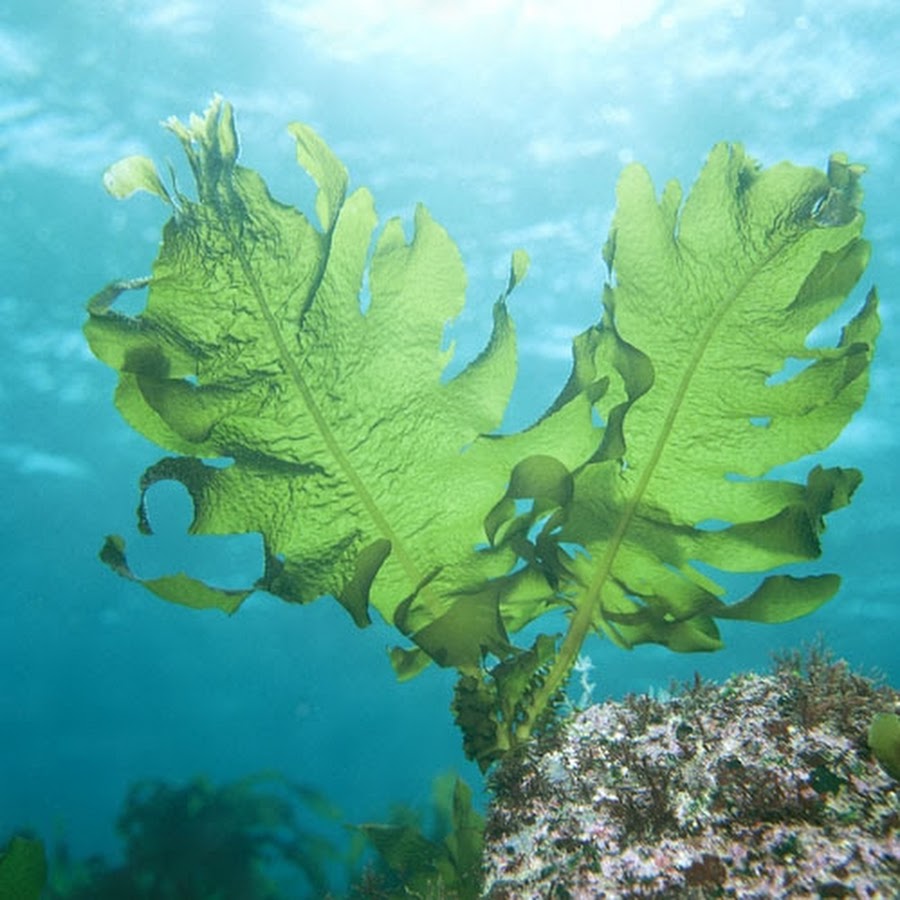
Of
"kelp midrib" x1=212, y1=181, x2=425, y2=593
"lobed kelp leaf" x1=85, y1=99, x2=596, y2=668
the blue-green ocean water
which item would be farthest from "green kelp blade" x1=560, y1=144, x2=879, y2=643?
the blue-green ocean water

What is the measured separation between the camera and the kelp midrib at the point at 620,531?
1.67 metres

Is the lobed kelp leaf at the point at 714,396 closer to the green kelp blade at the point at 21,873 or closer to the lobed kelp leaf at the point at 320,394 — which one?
the lobed kelp leaf at the point at 320,394

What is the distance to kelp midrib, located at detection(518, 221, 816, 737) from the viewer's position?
167 cm

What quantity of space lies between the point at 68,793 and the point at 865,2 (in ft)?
→ 156

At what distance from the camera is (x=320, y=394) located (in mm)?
1669

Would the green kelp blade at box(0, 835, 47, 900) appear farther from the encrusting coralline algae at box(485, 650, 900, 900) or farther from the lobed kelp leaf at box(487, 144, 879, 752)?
the lobed kelp leaf at box(487, 144, 879, 752)

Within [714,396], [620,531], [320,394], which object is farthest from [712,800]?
[320,394]

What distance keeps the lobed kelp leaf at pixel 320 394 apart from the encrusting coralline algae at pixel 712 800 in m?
0.32

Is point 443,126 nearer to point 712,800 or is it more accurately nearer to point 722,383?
point 722,383

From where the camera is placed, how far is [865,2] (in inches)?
386

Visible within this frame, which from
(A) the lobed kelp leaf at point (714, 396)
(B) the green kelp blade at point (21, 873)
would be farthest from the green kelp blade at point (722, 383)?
(B) the green kelp blade at point (21, 873)

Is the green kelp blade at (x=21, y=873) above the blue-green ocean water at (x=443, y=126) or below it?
below

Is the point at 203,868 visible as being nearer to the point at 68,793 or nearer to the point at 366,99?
the point at 366,99

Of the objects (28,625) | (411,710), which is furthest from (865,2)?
(411,710)
